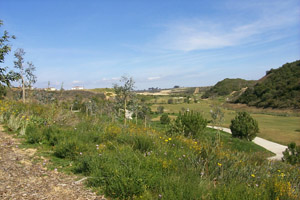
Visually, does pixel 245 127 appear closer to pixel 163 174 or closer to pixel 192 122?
pixel 192 122

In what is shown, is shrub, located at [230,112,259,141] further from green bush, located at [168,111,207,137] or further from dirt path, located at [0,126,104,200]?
dirt path, located at [0,126,104,200]

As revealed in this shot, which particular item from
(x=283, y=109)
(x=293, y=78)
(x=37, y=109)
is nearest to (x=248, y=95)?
(x=293, y=78)

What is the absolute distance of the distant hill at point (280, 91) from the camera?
6023cm

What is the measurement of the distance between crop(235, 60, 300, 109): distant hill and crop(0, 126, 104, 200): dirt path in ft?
209

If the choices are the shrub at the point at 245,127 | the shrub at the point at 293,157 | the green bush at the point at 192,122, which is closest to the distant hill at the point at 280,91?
the shrub at the point at 245,127

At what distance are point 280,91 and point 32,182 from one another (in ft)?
250

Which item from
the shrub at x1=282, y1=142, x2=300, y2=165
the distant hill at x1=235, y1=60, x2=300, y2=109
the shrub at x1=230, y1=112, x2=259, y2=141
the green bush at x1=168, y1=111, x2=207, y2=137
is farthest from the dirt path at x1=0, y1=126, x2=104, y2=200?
the distant hill at x1=235, y1=60, x2=300, y2=109

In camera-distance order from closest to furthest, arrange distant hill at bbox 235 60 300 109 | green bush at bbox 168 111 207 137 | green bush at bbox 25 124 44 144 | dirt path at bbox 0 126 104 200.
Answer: dirt path at bbox 0 126 104 200, green bush at bbox 25 124 44 144, green bush at bbox 168 111 207 137, distant hill at bbox 235 60 300 109

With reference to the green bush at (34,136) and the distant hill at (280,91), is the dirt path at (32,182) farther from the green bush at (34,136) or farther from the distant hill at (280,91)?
the distant hill at (280,91)

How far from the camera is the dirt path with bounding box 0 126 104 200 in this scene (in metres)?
3.08

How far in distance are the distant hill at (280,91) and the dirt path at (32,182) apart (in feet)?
209

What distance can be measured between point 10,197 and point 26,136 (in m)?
3.58

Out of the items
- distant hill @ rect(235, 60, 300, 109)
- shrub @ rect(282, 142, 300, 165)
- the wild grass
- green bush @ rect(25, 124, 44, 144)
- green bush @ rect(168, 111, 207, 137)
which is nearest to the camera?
the wild grass

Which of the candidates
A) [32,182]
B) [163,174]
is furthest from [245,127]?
[32,182]
